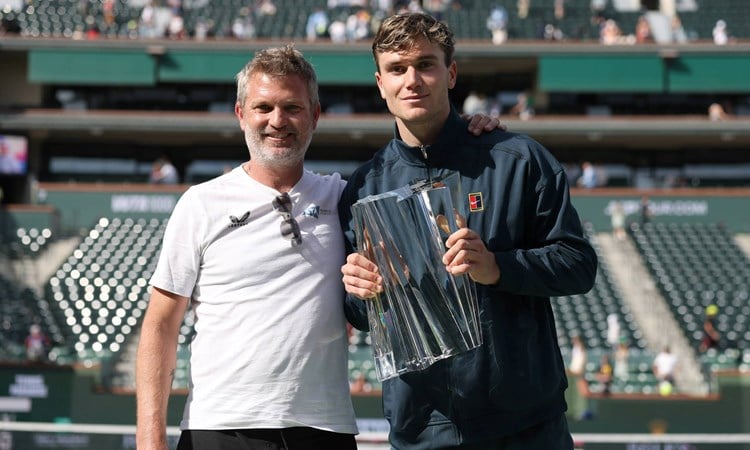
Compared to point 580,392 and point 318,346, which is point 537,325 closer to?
point 318,346

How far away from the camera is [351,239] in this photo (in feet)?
11.8

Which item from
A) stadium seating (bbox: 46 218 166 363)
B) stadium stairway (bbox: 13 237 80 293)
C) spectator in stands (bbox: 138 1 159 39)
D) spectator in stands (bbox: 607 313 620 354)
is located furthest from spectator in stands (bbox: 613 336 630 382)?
spectator in stands (bbox: 138 1 159 39)

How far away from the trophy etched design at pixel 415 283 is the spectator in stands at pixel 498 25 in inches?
993

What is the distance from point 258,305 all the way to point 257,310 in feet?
0.06

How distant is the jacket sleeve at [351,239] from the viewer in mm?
3537

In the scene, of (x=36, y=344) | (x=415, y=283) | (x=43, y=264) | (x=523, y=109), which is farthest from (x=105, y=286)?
(x=415, y=283)

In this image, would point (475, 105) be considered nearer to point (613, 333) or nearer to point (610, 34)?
point (610, 34)

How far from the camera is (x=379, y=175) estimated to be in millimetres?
3564

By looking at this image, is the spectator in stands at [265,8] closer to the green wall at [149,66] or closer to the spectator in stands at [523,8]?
the green wall at [149,66]

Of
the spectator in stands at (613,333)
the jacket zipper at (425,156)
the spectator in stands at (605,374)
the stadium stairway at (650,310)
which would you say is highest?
the jacket zipper at (425,156)

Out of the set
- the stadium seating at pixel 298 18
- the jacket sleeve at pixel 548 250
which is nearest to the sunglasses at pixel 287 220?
the jacket sleeve at pixel 548 250

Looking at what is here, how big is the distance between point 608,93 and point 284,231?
2684 centimetres

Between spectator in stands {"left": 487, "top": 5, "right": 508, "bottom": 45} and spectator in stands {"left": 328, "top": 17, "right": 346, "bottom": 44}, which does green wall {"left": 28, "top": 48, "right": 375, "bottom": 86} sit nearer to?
spectator in stands {"left": 328, "top": 17, "right": 346, "bottom": 44}

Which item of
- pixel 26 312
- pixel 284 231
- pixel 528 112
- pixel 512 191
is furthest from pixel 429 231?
pixel 528 112
